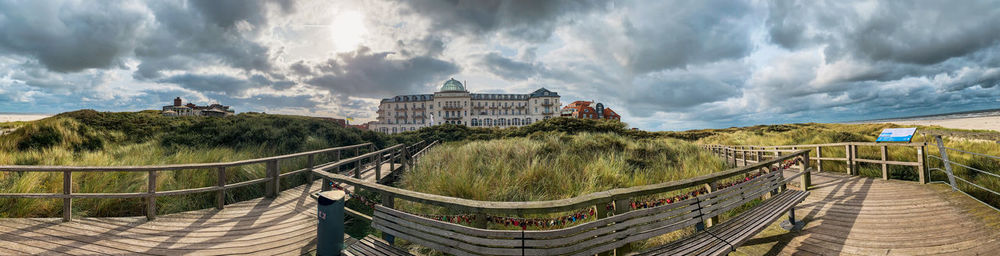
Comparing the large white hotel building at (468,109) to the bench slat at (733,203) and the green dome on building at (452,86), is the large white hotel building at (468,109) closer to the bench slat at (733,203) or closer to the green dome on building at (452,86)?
the green dome on building at (452,86)

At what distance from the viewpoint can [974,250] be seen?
11.7ft

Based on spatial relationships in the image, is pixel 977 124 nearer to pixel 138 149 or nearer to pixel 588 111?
pixel 588 111

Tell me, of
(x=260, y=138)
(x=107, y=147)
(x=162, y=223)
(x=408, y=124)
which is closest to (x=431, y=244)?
(x=162, y=223)

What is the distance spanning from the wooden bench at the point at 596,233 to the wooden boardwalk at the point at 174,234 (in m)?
1.84

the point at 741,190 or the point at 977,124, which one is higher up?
the point at 977,124

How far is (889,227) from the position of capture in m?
4.31

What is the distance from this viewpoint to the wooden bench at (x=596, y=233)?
2.68m

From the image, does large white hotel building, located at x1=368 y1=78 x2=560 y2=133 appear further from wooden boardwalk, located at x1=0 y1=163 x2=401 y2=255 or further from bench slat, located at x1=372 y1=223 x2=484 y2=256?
bench slat, located at x1=372 y1=223 x2=484 y2=256

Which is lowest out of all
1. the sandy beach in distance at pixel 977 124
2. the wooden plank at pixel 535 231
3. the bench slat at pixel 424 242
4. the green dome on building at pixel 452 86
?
the bench slat at pixel 424 242

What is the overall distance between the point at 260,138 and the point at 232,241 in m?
12.6

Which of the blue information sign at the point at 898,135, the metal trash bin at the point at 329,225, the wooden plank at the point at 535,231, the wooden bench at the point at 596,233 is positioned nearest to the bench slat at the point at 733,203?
the wooden bench at the point at 596,233

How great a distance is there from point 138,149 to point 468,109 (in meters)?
46.6

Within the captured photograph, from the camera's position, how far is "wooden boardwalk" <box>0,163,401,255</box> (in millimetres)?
3764

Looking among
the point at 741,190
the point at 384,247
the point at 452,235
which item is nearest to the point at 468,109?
the point at 741,190
